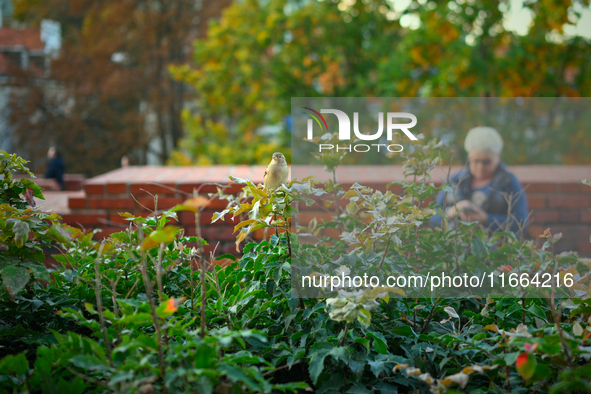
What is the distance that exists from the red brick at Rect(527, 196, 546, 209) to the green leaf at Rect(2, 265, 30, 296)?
2456 millimetres

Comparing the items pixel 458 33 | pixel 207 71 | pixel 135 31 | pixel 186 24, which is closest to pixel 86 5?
pixel 135 31

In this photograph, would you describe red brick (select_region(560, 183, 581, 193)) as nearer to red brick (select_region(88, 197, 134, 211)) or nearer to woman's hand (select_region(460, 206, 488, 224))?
woman's hand (select_region(460, 206, 488, 224))

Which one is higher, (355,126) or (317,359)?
(355,126)

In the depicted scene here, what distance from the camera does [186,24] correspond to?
1756cm

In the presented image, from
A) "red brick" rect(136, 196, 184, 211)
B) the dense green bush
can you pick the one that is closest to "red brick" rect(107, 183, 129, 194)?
"red brick" rect(136, 196, 184, 211)

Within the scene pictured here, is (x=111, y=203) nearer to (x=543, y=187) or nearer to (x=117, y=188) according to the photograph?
(x=117, y=188)

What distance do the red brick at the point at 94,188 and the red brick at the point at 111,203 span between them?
0.13ft

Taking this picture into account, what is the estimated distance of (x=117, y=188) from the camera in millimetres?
2941

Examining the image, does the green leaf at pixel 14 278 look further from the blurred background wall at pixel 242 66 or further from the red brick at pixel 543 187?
the red brick at pixel 543 187

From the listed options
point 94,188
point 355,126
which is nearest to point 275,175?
point 355,126

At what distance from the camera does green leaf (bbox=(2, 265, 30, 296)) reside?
133 cm

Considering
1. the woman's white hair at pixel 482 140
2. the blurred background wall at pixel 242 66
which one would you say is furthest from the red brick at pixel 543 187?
the blurred background wall at pixel 242 66

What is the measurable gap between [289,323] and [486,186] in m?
1.67

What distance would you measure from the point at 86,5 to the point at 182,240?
19099mm
